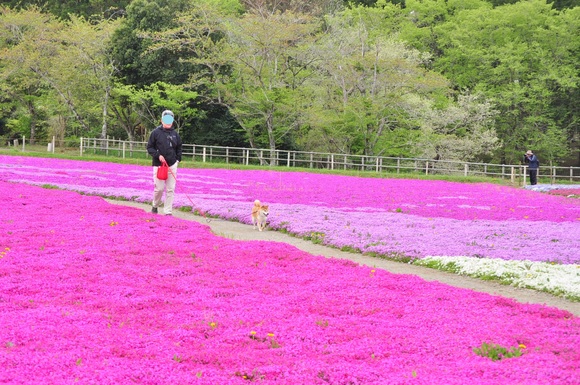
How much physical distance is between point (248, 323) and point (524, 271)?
530cm

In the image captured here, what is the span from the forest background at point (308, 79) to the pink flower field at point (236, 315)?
32.3 metres

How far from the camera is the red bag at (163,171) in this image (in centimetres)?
1562

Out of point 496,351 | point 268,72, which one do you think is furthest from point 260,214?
point 268,72

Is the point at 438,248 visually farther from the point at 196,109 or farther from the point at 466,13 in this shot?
the point at 466,13

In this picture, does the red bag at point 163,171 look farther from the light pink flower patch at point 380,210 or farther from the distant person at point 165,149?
the light pink flower patch at point 380,210

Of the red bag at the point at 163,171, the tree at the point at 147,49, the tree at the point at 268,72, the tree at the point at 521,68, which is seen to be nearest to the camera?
the red bag at the point at 163,171

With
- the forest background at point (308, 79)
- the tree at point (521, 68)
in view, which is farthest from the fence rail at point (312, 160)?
the tree at point (521, 68)

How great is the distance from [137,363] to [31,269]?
4.29 metres

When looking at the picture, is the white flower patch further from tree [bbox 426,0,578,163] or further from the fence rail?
tree [bbox 426,0,578,163]

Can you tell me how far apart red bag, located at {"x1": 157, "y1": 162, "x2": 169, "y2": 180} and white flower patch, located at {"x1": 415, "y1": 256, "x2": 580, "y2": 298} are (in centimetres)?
685

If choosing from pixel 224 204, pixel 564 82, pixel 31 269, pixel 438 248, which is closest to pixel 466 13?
pixel 564 82

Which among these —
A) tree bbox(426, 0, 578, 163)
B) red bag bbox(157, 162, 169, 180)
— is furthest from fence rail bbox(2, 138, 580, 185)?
red bag bbox(157, 162, 169, 180)

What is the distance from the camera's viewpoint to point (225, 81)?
163 feet

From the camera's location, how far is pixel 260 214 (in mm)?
14992
